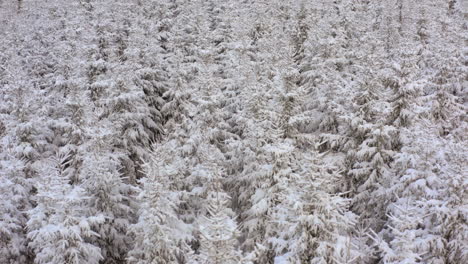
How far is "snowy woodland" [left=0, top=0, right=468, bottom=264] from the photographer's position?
44.5 ft

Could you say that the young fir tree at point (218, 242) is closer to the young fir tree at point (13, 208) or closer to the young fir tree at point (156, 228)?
the young fir tree at point (156, 228)

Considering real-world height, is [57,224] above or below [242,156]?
above

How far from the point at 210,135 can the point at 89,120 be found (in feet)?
21.3

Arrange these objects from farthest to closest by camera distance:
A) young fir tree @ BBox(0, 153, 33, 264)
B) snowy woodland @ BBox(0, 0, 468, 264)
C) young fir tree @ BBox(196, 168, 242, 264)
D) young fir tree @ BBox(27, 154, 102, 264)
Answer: young fir tree @ BBox(0, 153, 33, 264)
young fir tree @ BBox(27, 154, 102, 264)
snowy woodland @ BBox(0, 0, 468, 264)
young fir tree @ BBox(196, 168, 242, 264)

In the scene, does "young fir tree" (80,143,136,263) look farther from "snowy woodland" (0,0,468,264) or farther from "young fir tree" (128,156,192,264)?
"young fir tree" (128,156,192,264)

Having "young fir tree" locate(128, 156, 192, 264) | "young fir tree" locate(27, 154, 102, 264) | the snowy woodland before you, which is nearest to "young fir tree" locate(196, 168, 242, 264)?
the snowy woodland

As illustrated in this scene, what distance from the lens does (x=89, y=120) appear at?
65.5ft

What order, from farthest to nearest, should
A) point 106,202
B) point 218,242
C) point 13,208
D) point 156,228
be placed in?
point 13,208 < point 106,202 < point 156,228 < point 218,242

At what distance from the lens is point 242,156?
19625 millimetres

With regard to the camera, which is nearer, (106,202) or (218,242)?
(218,242)

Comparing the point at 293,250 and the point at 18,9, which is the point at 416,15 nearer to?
the point at 293,250

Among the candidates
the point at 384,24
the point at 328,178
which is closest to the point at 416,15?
the point at 384,24

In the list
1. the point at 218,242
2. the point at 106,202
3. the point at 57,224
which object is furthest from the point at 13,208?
the point at 218,242

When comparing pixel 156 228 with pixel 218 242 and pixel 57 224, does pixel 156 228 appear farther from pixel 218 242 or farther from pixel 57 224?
pixel 57 224
